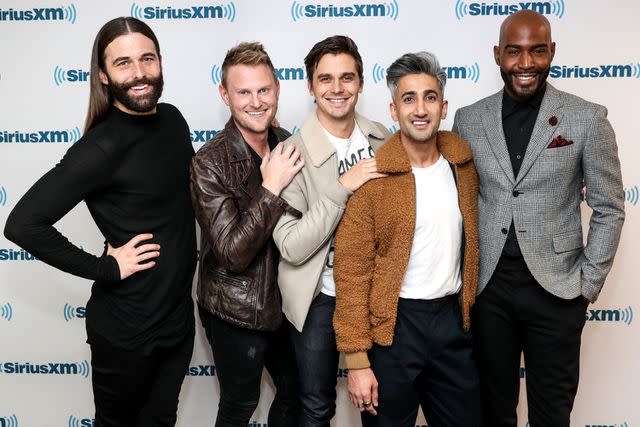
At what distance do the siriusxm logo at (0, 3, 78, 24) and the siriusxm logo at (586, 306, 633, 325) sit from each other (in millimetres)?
A: 2681

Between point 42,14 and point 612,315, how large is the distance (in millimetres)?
2897

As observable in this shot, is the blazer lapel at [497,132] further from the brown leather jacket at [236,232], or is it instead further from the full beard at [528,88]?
the brown leather jacket at [236,232]

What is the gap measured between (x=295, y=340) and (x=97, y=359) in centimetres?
63

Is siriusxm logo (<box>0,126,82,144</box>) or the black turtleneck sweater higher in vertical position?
siriusxm logo (<box>0,126,82,144</box>)

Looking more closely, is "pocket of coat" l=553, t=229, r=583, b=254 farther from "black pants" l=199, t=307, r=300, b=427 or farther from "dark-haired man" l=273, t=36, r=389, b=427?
"black pants" l=199, t=307, r=300, b=427

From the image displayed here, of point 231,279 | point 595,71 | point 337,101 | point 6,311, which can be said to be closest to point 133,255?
point 231,279

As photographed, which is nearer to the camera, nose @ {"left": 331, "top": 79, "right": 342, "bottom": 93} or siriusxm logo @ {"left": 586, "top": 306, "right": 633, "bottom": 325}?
nose @ {"left": 331, "top": 79, "right": 342, "bottom": 93}

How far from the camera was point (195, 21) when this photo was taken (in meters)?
2.54

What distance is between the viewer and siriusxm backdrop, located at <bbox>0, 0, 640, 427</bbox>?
2.47m

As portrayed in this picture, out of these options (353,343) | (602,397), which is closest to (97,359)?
(353,343)

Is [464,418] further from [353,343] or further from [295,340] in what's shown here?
[295,340]

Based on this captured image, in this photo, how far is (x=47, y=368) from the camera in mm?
2807

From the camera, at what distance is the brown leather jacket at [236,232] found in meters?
1.73

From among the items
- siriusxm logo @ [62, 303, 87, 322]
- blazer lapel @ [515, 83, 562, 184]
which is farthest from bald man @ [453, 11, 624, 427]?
siriusxm logo @ [62, 303, 87, 322]
